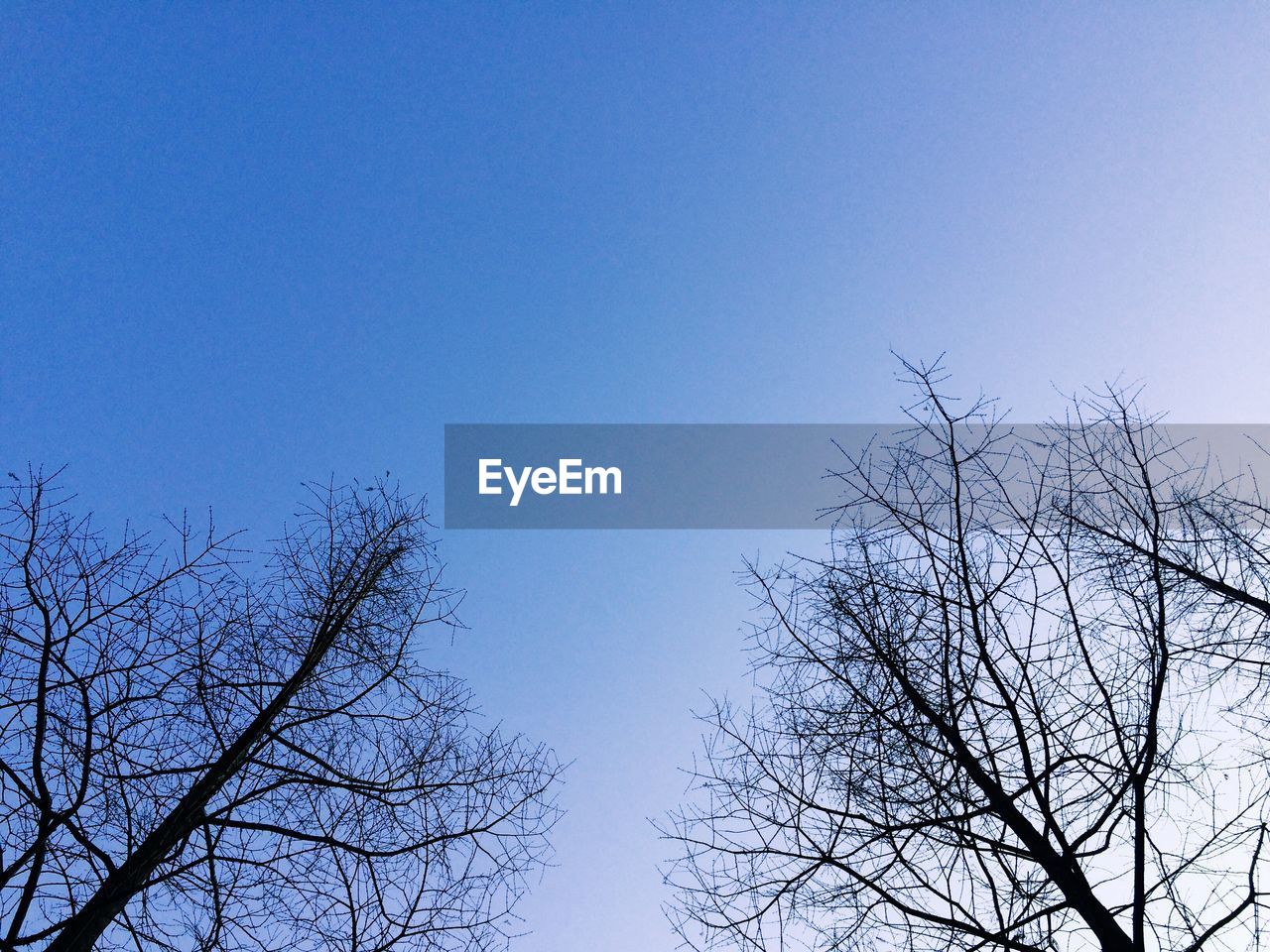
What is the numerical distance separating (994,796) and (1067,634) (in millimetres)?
841

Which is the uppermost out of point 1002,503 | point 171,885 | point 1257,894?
point 1002,503

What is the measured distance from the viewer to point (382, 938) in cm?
411

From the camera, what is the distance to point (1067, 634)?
3.99 m

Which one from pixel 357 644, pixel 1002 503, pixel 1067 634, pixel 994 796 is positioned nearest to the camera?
→ pixel 994 796

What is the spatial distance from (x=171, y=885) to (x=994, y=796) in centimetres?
378

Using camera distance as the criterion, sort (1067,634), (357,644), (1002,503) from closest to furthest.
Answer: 1. (1067,634)
2. (1002,503)
3. (357,644)

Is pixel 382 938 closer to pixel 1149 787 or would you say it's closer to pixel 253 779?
pixel 253 779

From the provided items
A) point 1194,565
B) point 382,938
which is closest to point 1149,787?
point 1194,565

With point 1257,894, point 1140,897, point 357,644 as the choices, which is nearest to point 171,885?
point 357,644

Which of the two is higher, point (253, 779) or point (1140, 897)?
point (253, 779)

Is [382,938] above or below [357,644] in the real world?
below

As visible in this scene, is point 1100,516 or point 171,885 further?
point 1100,516

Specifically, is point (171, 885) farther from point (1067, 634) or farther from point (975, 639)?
point (1067, 634)

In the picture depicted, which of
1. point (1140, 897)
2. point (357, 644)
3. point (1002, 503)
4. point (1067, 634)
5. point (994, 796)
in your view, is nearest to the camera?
point (1140, 897)
